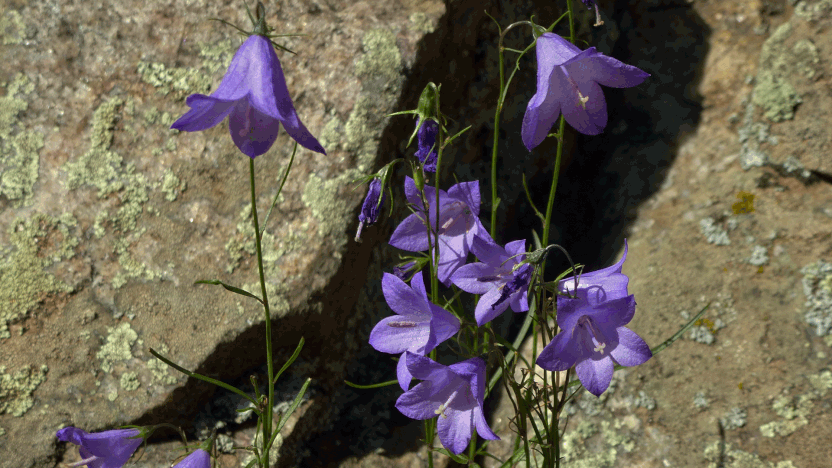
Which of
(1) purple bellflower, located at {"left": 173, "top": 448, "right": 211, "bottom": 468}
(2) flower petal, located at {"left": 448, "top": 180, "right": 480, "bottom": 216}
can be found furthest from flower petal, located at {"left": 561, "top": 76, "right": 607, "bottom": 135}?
(1) purple bellflower, located at {"left": 173, "top": 448, "right": 211, "bottom": 468}

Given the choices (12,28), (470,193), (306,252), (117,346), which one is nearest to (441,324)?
(470,193)

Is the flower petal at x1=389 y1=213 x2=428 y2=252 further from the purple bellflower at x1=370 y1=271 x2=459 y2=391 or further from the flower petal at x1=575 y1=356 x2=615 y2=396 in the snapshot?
the flower petal at x1=575 y1=356 x2=615 y2=396

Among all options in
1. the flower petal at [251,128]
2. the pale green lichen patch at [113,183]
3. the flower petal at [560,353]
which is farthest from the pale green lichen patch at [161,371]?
the flower petal at [560,353]

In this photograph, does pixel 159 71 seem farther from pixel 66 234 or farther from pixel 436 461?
pixel 436 461

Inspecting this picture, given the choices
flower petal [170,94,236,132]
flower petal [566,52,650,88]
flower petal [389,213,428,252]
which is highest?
flower petal [170,94,236,132]

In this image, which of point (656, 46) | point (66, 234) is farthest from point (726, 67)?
point (66, 234)
